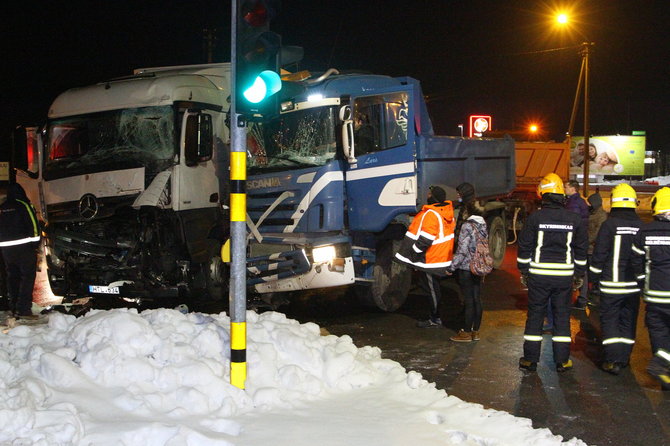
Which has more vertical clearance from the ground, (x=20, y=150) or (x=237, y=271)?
(x=20, y=150)

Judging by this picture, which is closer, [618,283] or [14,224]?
[618,283]

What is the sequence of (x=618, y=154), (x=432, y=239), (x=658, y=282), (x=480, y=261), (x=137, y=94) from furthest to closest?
(x=618, y=154)
(x=137, y=94)
(x=432, y=239)
(x=480, y=261)
(x=658, y=282)

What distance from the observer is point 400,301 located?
33.9 feet

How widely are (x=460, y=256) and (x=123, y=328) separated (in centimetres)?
424

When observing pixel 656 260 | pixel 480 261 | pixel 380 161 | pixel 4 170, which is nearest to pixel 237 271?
pixel 480 261

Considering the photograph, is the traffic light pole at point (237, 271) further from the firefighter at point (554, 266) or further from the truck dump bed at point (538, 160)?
the truck dump bed at point (538, 160)

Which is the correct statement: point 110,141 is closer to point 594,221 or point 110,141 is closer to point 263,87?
point 263,87

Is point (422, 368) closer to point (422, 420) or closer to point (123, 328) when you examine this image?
point (422, 420)

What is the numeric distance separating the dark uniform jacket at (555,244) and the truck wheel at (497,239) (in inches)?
259

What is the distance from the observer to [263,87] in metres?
5.48

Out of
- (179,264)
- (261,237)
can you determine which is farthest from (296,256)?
(179,264)

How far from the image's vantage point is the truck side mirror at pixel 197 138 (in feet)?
32.4

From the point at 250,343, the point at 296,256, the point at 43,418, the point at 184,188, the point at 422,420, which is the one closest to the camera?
the point at 43,418

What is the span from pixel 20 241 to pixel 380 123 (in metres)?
5.15
